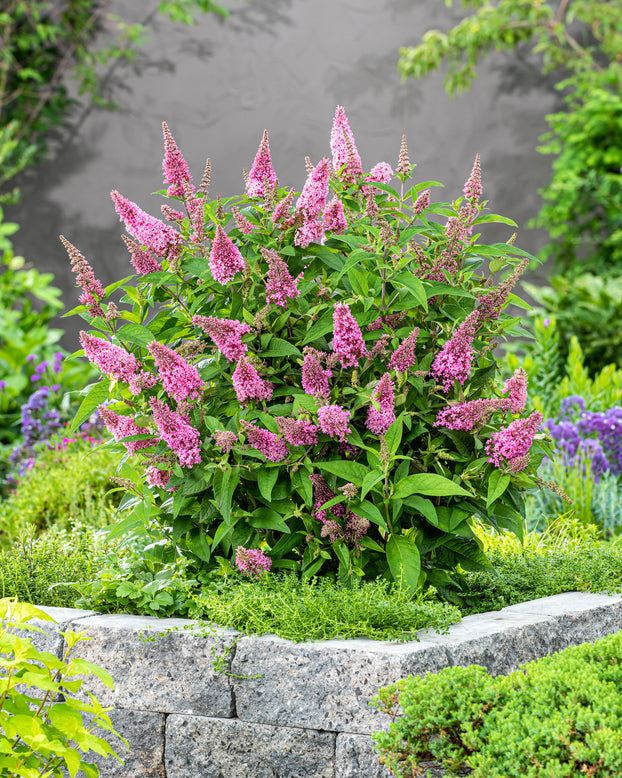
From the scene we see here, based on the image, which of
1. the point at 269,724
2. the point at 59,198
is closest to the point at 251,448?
the point at 269,724

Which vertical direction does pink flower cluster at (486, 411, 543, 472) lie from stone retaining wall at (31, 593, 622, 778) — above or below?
above

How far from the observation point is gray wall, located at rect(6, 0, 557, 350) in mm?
7148

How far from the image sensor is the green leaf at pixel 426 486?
76.9 inches

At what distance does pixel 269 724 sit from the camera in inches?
74.4

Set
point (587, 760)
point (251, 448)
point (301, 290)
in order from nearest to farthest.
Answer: point (587, 760) < point (251, 448) < point (301, 290)

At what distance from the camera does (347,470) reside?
2014 mm

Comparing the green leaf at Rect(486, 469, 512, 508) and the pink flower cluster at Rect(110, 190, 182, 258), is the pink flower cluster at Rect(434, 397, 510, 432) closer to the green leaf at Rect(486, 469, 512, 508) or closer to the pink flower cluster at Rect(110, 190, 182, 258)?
the green leaf at Rect(486, 469, 512, 508)

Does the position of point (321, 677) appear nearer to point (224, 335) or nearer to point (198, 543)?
point (198, 543)

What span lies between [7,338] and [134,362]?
15.7ft

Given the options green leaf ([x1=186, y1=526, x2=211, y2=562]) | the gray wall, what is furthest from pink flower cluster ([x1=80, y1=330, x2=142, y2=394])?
the gray wall

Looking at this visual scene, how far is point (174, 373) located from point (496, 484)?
869 millimetres

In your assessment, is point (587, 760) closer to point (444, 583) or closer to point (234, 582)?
point (444, 583)

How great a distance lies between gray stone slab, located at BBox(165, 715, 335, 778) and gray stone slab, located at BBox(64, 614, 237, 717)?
4 cm

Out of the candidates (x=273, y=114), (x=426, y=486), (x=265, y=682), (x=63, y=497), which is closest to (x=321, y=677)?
(x=265, y=682)
